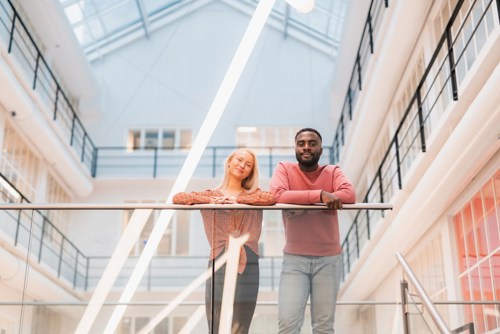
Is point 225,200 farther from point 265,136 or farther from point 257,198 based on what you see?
point 265,136

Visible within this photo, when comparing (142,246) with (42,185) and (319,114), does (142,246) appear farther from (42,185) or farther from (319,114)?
(319,114)

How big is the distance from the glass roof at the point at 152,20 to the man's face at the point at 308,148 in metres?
11.0

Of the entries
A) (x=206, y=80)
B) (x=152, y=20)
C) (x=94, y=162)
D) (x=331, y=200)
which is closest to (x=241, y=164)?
(x=331, y=200)

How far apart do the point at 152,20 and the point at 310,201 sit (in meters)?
13.4

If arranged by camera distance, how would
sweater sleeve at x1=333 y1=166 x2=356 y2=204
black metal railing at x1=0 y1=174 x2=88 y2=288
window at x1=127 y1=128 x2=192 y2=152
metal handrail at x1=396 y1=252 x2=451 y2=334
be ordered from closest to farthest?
metal handrail at x1=396 y1=252 x2=451 y2=334 < sweater sleeve at x1=333 y1=166 x2=356 y2=204 < black metal railing at x1=0 y1=174 x2=88 y2=288 < window at x1=127 y1=128 x2=192 y2=152

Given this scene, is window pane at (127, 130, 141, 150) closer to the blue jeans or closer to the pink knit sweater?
→ the pink knit sweater

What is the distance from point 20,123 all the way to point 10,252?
745 cm

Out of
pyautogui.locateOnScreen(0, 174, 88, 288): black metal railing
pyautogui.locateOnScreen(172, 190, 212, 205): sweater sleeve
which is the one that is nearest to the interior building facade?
pyautogui.locateOnScreen(0, 174, 88, 288): black metal railing

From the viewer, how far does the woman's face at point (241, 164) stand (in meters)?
4.50

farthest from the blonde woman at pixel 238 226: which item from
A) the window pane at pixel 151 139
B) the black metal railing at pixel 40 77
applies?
the window pane at pixel 151 139

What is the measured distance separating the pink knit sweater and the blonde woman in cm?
14

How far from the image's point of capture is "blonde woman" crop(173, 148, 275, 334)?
450 cm

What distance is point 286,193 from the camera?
448 centimetres

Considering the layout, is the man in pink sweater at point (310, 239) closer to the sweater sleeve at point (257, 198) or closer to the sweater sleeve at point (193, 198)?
the sweater sleeve at point (257, 198)
